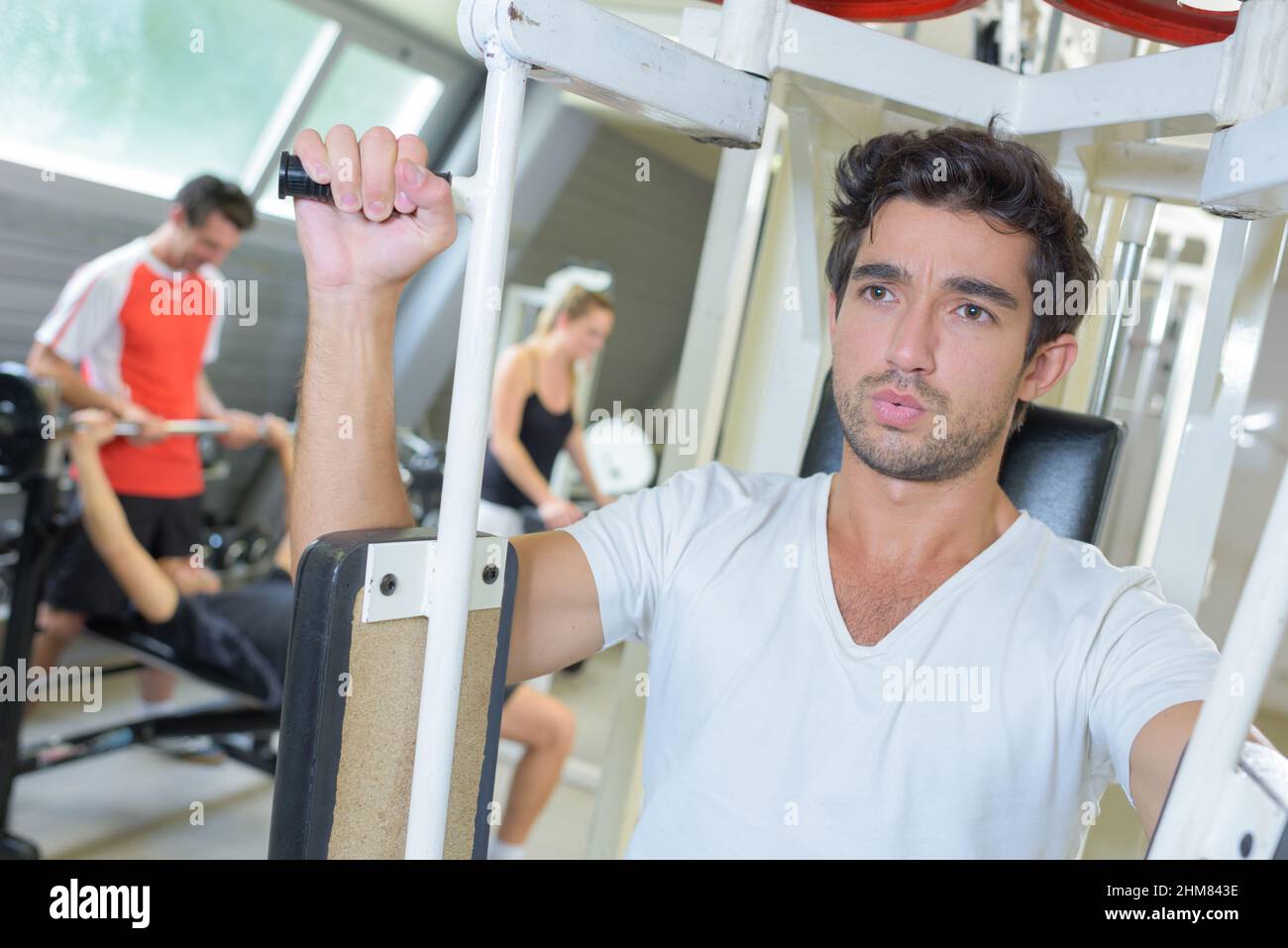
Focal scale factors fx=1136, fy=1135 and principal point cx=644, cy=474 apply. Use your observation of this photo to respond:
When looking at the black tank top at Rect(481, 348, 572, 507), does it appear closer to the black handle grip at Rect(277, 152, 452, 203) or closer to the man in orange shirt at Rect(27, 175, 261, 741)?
the man in orange shirt at Rect(27, 175, 261, 741)

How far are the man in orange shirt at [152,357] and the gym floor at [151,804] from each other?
10.2 inches

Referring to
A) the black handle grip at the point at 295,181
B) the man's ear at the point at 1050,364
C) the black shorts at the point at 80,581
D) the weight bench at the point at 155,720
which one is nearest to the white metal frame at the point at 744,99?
the black handle grip at the point at 295,181

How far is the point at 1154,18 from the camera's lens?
104cm

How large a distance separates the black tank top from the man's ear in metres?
2.21

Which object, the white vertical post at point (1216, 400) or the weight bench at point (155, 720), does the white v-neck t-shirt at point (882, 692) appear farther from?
the weight bench at point (155, 720)

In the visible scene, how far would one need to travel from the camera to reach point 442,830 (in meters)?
0.71

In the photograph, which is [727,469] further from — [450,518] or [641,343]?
[641,343]

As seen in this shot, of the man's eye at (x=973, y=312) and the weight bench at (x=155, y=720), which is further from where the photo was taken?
the weight bench at (x=155, y=720)

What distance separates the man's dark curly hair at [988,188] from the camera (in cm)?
113

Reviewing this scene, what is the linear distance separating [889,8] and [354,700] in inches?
31.8

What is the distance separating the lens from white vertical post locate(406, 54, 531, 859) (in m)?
0.68

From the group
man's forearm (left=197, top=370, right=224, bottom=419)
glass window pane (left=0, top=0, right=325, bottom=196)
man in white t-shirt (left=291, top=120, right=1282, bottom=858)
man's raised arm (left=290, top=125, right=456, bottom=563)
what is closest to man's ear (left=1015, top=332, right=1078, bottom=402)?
man in white t-shirt (left=291, top=120, right=1282, bottom=858)

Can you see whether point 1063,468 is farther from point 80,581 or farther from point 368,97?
point 368,97
